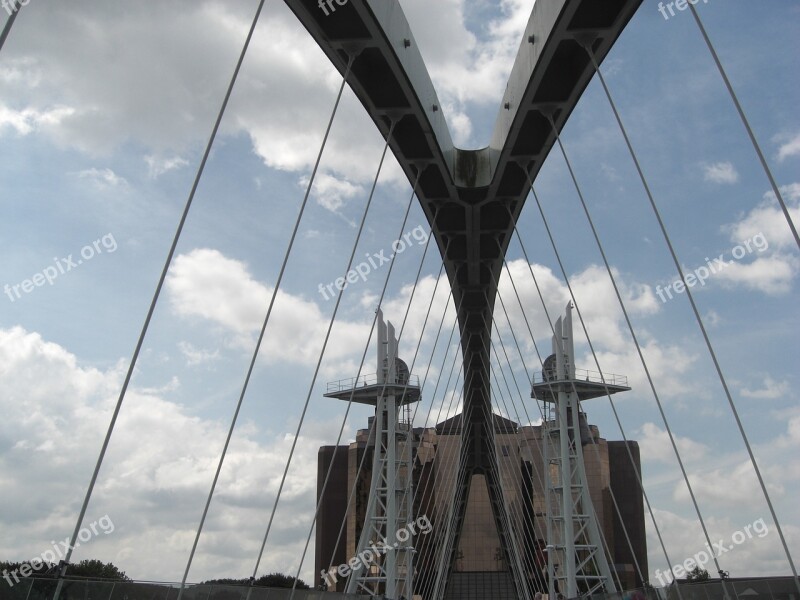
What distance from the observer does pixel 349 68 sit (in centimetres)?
1402

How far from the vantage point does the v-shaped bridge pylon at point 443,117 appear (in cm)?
1343

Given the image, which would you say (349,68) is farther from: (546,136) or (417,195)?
(417,195)

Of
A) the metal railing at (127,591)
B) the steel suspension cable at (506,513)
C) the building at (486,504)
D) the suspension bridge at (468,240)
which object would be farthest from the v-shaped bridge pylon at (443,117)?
the building at (486,504)

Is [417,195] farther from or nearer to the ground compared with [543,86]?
farther from the ground

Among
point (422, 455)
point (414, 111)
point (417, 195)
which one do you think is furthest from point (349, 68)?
point (422, 455)

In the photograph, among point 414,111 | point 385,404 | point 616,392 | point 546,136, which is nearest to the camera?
point 414,111

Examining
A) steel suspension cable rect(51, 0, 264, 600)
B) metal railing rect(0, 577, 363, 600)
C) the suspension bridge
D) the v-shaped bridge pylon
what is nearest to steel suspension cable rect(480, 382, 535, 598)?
the suspension bridge

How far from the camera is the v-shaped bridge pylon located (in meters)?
13.4

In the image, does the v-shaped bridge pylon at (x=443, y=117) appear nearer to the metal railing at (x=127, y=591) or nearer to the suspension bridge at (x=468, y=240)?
the suspension bridge at (x=468, y=240)

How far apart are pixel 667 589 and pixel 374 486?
20.5 meters

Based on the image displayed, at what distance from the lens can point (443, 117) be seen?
62.7 feet

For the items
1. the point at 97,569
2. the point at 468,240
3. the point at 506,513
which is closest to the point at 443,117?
the point at 468,240

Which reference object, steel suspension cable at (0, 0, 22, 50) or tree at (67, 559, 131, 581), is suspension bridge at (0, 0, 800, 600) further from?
tree at (67, 559, 131, 581)

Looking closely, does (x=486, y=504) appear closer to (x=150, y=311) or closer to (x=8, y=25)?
(x=150, y=311)
